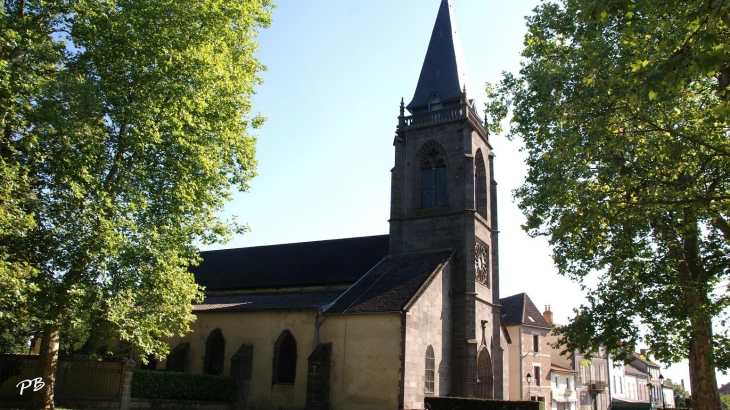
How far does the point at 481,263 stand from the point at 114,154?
16.9 meters

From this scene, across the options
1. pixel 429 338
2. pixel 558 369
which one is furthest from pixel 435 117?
pixel 558 369

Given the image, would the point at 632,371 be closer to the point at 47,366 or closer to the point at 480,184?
the point at 480,184

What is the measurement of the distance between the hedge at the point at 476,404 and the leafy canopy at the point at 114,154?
9078 mm

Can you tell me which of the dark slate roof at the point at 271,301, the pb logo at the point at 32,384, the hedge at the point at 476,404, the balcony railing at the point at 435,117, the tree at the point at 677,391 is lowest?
the tree at the point at 677,391

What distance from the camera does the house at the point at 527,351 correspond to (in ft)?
129

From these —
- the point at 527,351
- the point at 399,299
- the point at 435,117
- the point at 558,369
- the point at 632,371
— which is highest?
the point at 435,117

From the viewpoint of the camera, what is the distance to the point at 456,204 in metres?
25.9

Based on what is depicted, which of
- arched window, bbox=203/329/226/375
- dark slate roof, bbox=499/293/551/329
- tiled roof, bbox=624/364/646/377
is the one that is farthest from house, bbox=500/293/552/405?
tiled roof, bbox=624/364/646/377

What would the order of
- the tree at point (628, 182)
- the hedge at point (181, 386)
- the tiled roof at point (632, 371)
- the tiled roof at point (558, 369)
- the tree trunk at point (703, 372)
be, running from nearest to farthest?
1. the tree at point (628, 182)
2. the tree trunk at point (703, 372)
3. the hedge at point (181, 386)
4. the tiled roof at point (558, 369)
5. the tiled roof at point (632, 371)

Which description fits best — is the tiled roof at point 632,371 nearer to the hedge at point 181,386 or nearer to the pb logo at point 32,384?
the hedge at point 181,386

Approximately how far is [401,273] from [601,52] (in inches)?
511

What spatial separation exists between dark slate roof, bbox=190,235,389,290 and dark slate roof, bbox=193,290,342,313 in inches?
30.7

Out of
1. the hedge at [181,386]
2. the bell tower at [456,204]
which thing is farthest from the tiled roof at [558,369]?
the hedge at [181,386]

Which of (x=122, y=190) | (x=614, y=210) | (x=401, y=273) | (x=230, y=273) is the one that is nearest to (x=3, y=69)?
(x=122, y=190)
